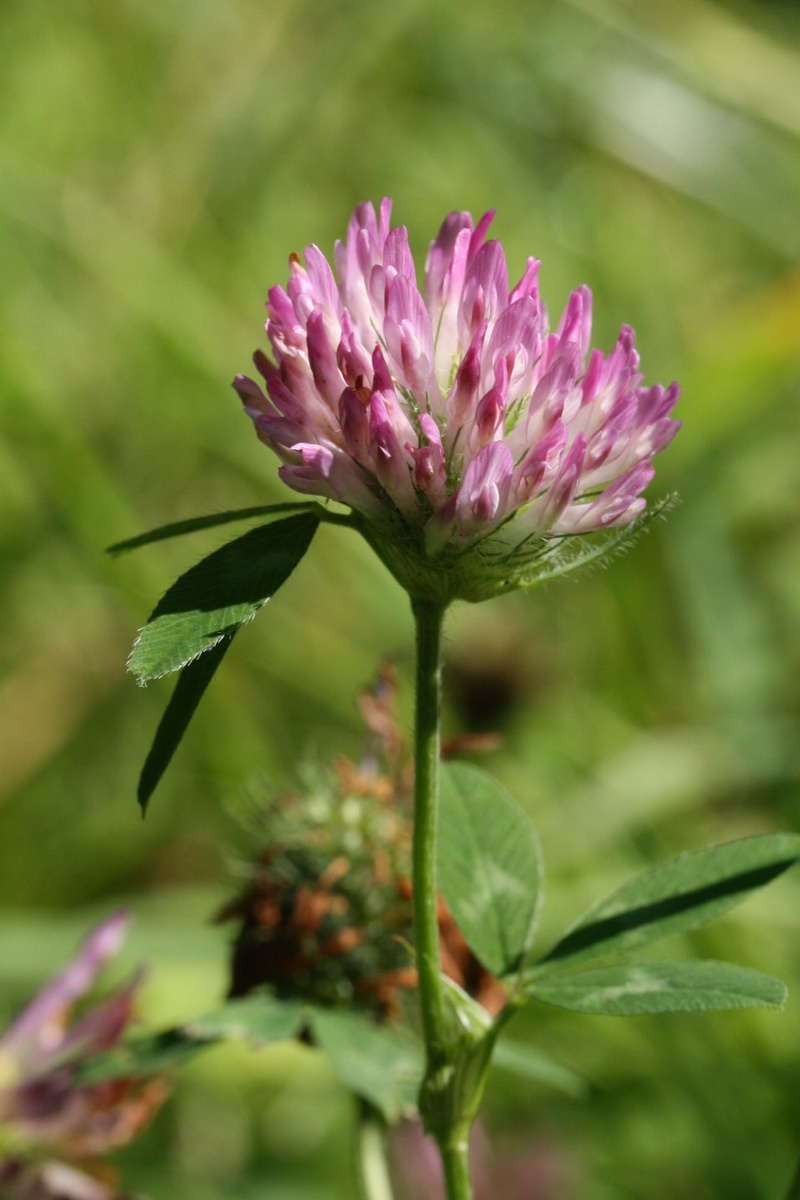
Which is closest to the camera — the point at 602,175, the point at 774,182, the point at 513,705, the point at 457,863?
the point at 457,863

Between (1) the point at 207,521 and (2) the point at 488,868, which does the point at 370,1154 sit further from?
(1) the point at 207,521

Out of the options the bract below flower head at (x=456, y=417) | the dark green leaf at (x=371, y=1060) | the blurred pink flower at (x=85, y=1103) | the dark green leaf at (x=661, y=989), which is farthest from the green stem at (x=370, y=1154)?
the bract below flower head at (x=456, y=417)

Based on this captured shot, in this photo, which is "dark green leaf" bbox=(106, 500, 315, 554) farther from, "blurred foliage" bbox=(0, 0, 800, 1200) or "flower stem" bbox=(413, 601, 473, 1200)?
"blurred foliage" bbox=(0, 0, 800, 1200)

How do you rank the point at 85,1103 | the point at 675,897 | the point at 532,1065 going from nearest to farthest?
the point at 675,897 < the point at 532,1065 < the point at 85,1103

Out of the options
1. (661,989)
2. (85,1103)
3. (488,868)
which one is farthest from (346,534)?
(661,989)

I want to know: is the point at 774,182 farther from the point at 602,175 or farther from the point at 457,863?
the point at 457,863

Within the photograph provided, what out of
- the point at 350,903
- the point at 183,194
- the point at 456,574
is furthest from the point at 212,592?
the point at 183,194
